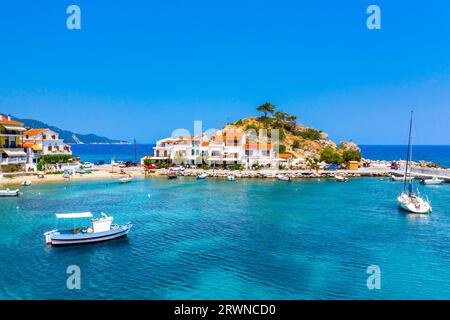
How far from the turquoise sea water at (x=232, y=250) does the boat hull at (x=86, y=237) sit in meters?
0.63

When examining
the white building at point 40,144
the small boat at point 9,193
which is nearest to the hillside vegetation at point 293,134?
the white building at point 40,144

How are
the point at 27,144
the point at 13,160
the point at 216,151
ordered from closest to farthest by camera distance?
the point at 13,160
the point at 27,144
the point at 216,151

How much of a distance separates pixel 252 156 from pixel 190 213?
42.6 meters

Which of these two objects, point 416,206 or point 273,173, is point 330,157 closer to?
point 273,173

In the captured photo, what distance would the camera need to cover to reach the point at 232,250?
2516 centimetres

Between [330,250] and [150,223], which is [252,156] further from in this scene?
[330,250]

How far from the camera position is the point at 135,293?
18500 millimetres

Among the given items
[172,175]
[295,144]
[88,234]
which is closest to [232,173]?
[172,175]

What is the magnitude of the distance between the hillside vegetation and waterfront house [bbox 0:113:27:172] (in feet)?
165

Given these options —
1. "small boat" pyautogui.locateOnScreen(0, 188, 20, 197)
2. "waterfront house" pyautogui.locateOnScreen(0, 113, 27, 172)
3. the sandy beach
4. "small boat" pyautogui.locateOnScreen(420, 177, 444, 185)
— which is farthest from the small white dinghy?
"waterfront house" pyautogui.locateOnScreen(0, 113, 27, 172)

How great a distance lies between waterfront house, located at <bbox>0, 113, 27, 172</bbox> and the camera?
61.1 metres

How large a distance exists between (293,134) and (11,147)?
7156 centimetres

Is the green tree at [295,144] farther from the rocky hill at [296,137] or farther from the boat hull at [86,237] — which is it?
the boat hull at [86,237]
